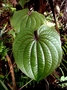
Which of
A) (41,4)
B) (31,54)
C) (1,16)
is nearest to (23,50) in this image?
(31,54)

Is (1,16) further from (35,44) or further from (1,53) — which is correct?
(35,44)

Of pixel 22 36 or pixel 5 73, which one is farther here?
pixel 5 73

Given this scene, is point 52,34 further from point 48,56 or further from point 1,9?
point 1,9

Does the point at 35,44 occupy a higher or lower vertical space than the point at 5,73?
higher

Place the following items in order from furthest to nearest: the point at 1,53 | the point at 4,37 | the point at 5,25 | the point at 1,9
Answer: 1. the point at 1,9
2. the point at 5,25
3. the point at 4,37
4. the point at 1,53

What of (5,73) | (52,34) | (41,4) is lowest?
(5,73)

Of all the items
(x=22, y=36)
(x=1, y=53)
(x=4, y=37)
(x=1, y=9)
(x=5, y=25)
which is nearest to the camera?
(x=22, y=36)
